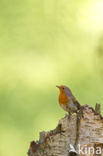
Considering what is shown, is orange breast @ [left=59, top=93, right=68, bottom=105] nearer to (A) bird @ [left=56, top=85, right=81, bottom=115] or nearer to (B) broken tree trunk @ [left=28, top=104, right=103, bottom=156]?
(A) bird @ [left=56, top=85, right=81, bottom=115]

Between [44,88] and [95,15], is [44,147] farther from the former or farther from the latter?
[95,15]

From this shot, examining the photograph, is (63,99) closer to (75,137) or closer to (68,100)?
(68,100)

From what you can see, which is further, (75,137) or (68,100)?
(68,100)

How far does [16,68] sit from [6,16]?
Result: 3.94 feet

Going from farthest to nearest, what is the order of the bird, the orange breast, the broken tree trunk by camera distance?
the orange breast
the bird
the broken tree trunk

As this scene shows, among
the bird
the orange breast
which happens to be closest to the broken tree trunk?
the bird

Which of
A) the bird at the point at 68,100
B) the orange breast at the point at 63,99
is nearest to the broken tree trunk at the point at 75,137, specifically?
the bird at the point at 68,100

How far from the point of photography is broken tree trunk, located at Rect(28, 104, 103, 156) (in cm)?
303

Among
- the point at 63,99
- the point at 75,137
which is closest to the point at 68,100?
the point at 63,99

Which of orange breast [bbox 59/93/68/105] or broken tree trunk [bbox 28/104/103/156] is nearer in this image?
broken tree trunk [bbox 28/104/103/156]

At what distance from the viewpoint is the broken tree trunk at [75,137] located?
303cm

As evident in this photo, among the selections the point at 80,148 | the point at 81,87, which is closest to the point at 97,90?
the point at 81,87

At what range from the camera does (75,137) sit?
3037 mm

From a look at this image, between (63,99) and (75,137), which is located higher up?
(63,99)
